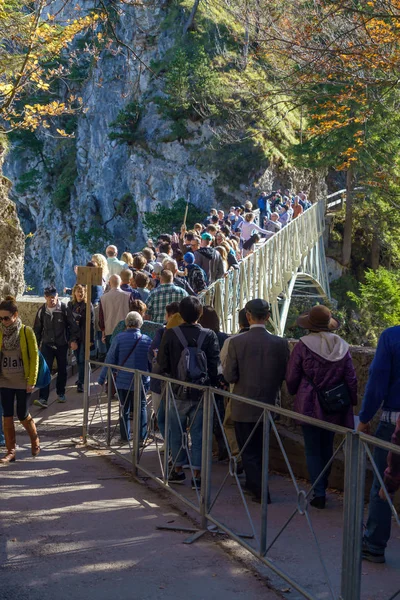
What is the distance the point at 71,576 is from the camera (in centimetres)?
423

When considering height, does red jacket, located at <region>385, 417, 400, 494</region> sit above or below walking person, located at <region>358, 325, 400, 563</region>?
below

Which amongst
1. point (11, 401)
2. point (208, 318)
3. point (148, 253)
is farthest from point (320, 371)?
point (148, 253)

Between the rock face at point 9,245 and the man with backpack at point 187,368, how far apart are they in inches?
305

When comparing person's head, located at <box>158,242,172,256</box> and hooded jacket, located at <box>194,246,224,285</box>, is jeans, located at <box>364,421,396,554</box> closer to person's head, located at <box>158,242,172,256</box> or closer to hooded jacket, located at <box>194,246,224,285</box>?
person's head, located at <box>158,242,172,256</box>

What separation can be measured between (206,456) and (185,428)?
96 cm

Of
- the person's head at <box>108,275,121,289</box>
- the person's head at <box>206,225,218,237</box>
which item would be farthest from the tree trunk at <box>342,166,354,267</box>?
the person's head at <box>108,275,121,289</box>

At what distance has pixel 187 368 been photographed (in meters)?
6.22

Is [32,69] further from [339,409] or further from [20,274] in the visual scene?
[339,409]

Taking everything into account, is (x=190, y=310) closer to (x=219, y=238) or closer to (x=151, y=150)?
(x=219, y=238)

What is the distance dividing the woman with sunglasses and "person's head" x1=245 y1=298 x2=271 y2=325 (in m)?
2.32

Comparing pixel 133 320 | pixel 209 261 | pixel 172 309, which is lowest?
pixel 133 320

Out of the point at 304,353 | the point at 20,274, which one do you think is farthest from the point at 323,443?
the point at 20,274

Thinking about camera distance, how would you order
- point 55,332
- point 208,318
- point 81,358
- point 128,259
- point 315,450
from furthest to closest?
point 128,259
point 81,358
point 55,332
point 208,318
point 315,450

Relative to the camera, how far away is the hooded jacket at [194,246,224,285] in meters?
12.4
